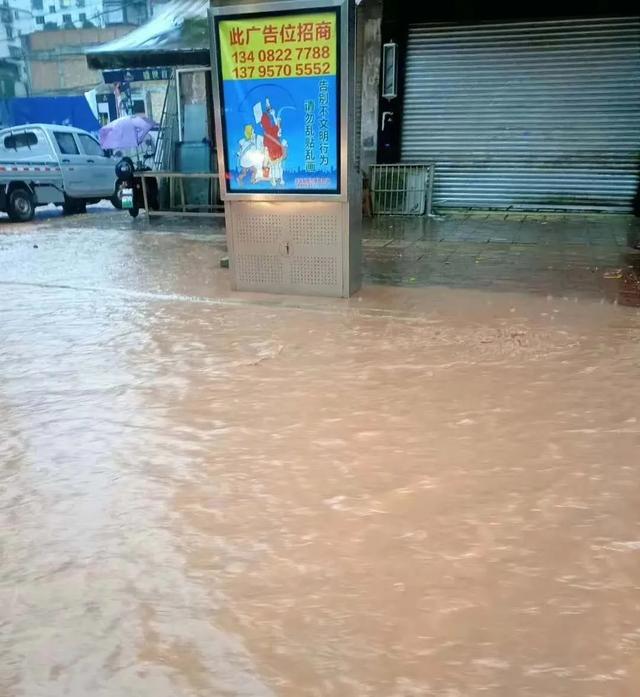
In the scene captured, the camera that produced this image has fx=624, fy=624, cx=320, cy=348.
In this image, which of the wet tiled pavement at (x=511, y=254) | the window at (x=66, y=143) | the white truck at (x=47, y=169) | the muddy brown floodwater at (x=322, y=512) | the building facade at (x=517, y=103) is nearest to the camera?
the muddy brown floodwater at (x=322, y=512)

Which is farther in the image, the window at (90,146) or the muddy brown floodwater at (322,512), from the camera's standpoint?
the window at (90,146)

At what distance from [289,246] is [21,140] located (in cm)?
892

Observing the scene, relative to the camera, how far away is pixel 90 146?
527 inches

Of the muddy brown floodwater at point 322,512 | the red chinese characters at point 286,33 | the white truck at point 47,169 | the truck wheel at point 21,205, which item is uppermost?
the red chinese characters at point 286,33

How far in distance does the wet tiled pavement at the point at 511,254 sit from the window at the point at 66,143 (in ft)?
21.6

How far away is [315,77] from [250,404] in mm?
3115

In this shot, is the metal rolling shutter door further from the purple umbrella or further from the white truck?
the white truck

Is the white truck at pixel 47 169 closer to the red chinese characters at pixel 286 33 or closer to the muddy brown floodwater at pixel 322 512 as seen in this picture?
the red chinese characters at pixel 286 33

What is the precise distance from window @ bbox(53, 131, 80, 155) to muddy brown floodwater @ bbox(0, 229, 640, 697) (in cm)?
919

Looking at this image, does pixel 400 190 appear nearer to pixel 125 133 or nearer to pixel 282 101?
pixel 282 101

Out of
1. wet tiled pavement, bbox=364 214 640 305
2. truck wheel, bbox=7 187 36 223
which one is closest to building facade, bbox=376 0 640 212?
wet tiled pavement, bbox=364 214 640 305

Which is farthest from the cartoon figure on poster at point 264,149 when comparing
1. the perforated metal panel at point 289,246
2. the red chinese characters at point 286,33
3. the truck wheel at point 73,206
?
the truck wheel at point 73,206

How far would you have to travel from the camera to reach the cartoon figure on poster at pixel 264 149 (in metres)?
5.52

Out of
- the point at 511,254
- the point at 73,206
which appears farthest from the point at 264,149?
the point at 73,206
